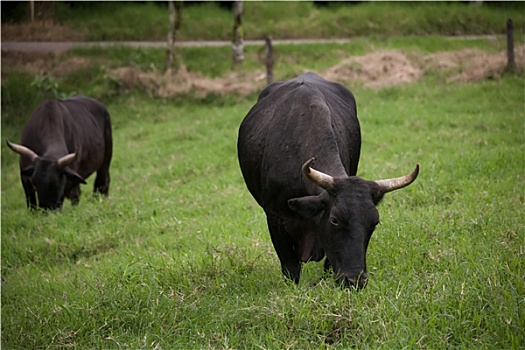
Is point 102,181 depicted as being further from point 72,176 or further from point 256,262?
point 256,262

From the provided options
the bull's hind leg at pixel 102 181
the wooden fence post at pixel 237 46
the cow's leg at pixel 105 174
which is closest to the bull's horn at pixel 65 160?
the cow's leg at pixel 105 174

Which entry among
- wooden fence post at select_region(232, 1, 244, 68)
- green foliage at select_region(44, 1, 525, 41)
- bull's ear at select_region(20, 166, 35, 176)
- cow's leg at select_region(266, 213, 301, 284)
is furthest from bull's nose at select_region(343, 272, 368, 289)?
green foliage at select_region(44, 1, 525, 41)

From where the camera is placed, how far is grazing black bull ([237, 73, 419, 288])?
4.96 metres

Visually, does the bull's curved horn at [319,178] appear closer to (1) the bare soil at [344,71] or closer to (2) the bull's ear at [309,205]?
(2) the bull's ear at [309,205]

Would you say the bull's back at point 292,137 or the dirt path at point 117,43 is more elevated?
the bull's back at point 292,137

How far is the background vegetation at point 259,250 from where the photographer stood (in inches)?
178

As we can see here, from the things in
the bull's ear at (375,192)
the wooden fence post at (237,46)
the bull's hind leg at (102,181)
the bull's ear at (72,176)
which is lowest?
the bull's hind leg at (102,181)

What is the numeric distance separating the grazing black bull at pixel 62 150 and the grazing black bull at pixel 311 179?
4.09 metres

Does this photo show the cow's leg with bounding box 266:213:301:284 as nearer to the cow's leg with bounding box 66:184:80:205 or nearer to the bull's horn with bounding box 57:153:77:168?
the bull's horn with bounding box 57:153:77:168

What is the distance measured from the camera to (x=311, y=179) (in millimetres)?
5125

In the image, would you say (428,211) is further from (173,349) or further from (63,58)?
(63,58)

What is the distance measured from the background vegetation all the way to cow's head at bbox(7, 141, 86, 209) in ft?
0.88

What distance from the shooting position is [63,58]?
72.3 ft

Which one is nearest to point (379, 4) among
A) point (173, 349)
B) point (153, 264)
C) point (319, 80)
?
point (319, 80)
